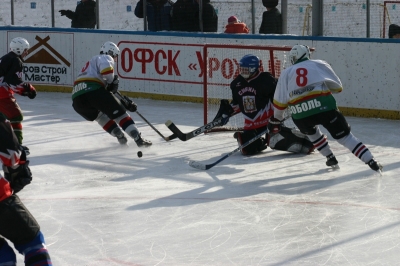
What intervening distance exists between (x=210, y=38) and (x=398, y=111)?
2.70 metres

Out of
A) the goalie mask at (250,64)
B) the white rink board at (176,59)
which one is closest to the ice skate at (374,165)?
the goalie mask at (250,64)

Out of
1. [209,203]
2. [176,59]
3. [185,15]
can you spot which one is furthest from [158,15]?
[209,203]

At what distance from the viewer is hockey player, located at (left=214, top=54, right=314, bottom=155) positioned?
734 cm

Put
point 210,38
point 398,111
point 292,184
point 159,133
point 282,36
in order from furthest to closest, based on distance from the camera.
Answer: point 210,38, point 282,36, point 398,111, point 159,133, point 292,184

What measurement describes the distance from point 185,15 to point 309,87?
4.74m

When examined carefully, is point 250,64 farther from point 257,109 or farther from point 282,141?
point 282,141

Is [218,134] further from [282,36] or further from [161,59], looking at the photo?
[161,59]

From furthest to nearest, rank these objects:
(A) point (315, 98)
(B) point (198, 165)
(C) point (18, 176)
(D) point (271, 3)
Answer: (D) point (271, 3) → (B) point (198, 165) → (A) point (315, 98) → (C) point (18, 176)

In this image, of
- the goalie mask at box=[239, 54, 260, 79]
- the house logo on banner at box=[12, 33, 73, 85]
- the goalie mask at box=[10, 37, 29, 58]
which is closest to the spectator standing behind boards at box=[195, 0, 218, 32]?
the house logo on banner at box=[12, 33, 73, 85]

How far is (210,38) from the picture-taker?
1059cm

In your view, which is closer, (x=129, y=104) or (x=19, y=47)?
(x=19, y=47)

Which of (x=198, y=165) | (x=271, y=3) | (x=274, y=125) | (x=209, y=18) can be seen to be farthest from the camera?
(x=209, y=18)

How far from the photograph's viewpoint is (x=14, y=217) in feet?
11.1

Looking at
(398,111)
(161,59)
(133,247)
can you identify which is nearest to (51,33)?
(161,59)
